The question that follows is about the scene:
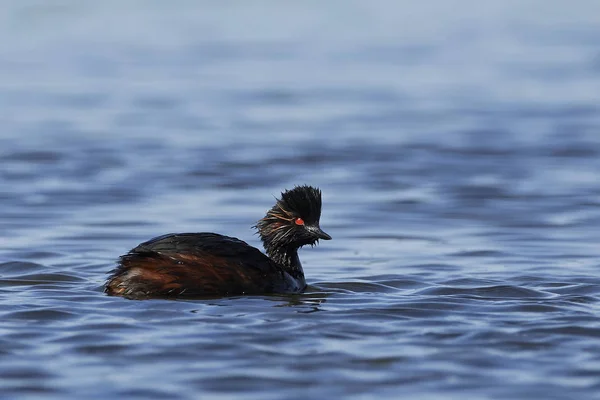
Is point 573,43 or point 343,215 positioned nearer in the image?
point 343,215

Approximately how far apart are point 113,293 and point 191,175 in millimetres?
6427

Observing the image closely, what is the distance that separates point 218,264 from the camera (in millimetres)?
9727

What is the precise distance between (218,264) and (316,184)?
6.04 m

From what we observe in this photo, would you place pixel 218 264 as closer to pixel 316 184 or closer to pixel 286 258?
pixel 286 258

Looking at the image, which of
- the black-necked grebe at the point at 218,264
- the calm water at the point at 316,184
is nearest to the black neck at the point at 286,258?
the black-necked grebe at the point at 218,264

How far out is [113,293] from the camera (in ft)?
31.7

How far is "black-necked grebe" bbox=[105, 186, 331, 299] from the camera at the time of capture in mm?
9562

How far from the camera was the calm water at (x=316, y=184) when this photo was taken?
786 cm

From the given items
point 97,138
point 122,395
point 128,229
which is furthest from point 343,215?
point 122,395

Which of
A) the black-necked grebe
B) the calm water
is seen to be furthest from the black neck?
the calm water

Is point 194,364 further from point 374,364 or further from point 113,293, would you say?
point 113,293

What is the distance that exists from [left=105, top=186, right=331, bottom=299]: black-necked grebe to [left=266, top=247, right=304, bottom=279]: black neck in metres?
0.01

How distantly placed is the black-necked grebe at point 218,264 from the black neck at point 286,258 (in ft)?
0.03

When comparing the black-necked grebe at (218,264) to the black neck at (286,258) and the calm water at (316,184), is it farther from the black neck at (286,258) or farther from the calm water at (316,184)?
the calm water at (316,184)
